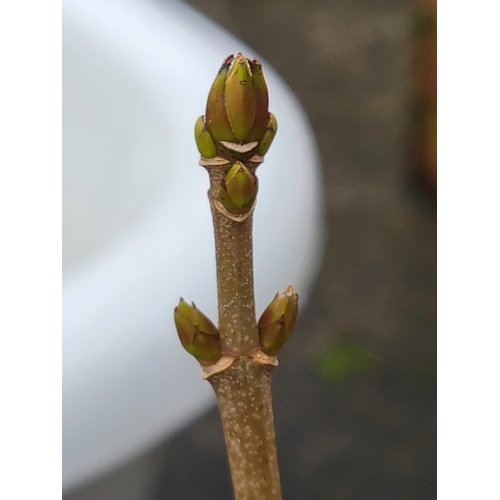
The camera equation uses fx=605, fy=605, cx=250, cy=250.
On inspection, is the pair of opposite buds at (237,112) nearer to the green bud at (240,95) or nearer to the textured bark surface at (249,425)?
the green bud at (240,95)

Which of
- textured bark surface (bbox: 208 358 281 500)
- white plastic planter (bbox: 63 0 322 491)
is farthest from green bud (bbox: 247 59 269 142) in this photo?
white plastic planter (bbox: 63 0 322 491)

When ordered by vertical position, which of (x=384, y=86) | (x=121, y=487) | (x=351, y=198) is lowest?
(x=121, y=487)

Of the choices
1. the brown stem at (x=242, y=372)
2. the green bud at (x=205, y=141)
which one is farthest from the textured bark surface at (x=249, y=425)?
the green bud at (x=205, y=141)

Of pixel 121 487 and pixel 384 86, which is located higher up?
pixel 384 86

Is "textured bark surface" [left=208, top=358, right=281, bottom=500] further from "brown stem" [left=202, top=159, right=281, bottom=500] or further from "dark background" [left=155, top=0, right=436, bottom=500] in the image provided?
"dark background" [left=155, top=0, right=436, bottom=500]
